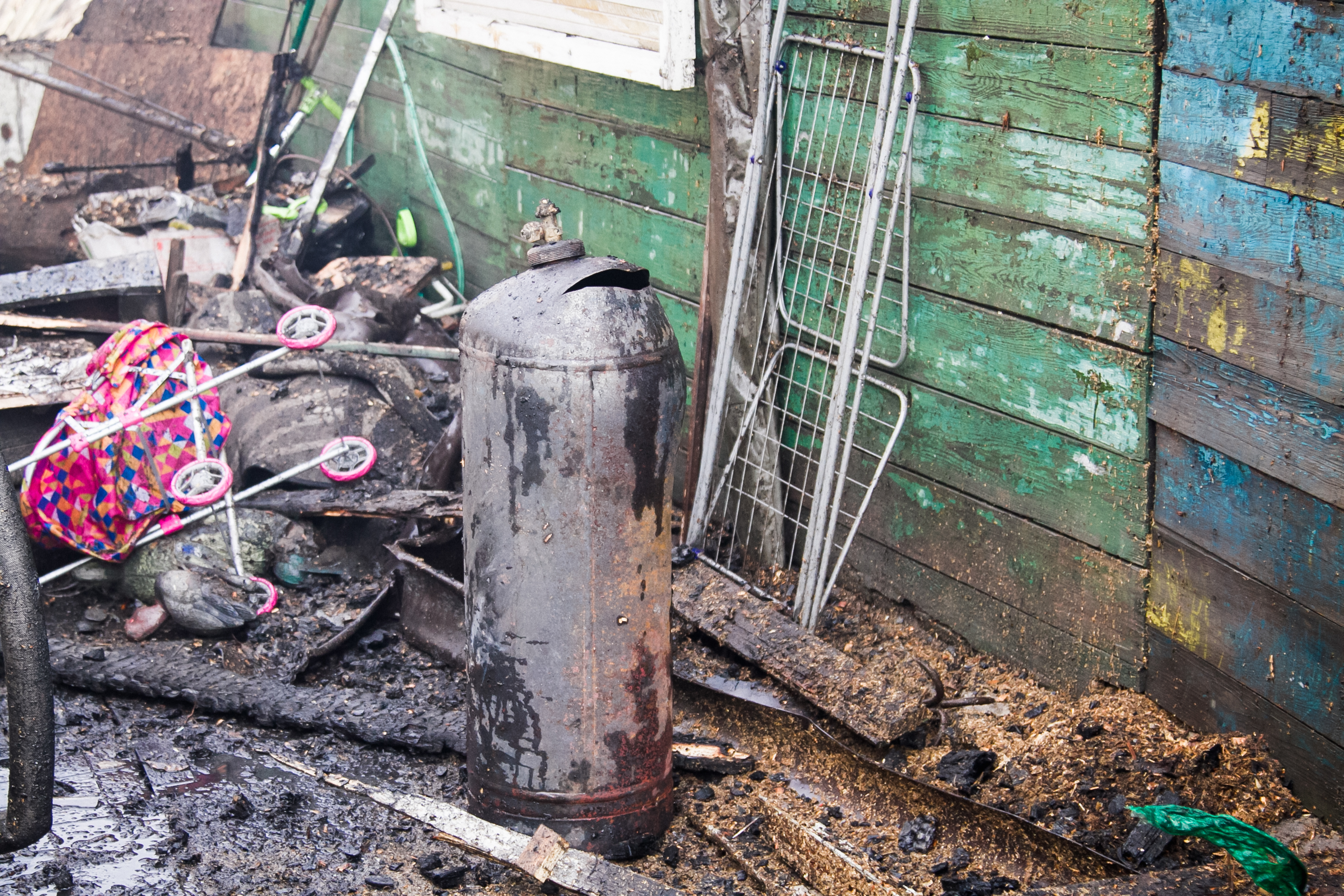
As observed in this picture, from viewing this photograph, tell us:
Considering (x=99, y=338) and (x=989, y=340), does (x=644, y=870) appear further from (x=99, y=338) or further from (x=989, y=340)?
(x=99, y=338)

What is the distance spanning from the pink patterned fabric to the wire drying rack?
220cm

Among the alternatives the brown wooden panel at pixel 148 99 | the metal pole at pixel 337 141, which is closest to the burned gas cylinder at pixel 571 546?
the metal pole at pixel 337 141

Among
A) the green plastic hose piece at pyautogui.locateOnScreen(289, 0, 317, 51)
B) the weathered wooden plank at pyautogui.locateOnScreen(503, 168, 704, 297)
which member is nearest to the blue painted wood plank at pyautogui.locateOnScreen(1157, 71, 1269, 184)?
the weathered wooden plank at pyautogui.locateOnScreen(503, 168, 704, 297)

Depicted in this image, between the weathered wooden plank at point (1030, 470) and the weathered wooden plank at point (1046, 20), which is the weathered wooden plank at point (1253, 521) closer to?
the weathered wooden plank at point (1030, 470)

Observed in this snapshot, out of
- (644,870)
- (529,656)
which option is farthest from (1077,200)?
(644,870)

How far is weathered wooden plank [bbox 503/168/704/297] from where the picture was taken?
5.05m

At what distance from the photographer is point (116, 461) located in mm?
4656

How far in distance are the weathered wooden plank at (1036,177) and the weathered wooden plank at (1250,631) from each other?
0.92 meters

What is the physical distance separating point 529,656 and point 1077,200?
6.61ft

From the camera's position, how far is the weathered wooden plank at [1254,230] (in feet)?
8.64

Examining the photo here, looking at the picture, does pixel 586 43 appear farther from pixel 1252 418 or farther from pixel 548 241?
pixel 1252 418

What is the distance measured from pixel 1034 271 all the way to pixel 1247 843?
1745 mm

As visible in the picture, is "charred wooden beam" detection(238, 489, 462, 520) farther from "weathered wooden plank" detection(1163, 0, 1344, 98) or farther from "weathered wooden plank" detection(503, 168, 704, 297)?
"weathered wooden plank" detection(1163, 0, 1344, 98)

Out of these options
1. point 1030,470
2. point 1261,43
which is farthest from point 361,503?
point 1261,43
